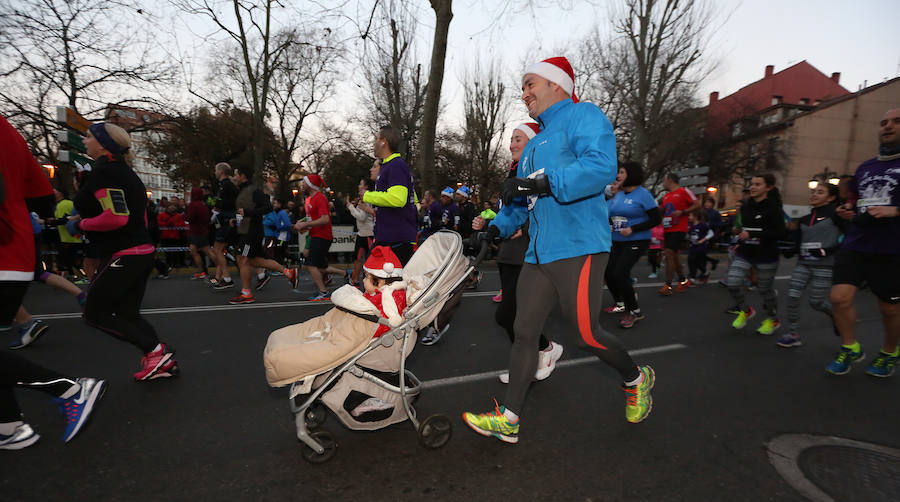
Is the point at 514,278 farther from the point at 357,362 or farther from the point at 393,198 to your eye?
the point at 357,362

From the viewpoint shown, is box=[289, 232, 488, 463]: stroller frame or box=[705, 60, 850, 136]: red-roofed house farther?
box=[705, 60, 850, 136]: red-roofed house

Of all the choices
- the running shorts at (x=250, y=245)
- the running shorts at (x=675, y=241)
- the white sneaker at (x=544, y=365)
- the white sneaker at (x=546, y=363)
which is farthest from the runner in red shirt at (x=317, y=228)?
the running shorts at (x=675, y=241)

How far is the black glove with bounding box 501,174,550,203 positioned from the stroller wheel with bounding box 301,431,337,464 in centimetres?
159

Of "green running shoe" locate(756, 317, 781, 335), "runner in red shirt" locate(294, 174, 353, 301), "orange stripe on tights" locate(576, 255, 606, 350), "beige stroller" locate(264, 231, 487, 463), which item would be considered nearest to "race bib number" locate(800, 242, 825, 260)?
"green running shoe" locate(756, 317, 781, 335)

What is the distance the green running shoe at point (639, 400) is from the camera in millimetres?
2695

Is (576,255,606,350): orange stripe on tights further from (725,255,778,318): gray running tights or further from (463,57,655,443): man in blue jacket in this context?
(725,255,778,318): gray running tights

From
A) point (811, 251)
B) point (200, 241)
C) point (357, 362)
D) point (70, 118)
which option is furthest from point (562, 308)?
point (70, 118)

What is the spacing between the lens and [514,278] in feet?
12.1

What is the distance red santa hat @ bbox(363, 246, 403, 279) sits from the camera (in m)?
2.35

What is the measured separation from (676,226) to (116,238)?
27.8ft

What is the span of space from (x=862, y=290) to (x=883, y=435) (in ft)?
25.8

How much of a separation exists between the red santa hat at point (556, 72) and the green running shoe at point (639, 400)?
188cm

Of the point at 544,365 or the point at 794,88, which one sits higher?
the point at 794,88

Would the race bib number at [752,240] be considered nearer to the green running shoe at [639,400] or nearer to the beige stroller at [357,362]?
the green running shoe at [639,400]
